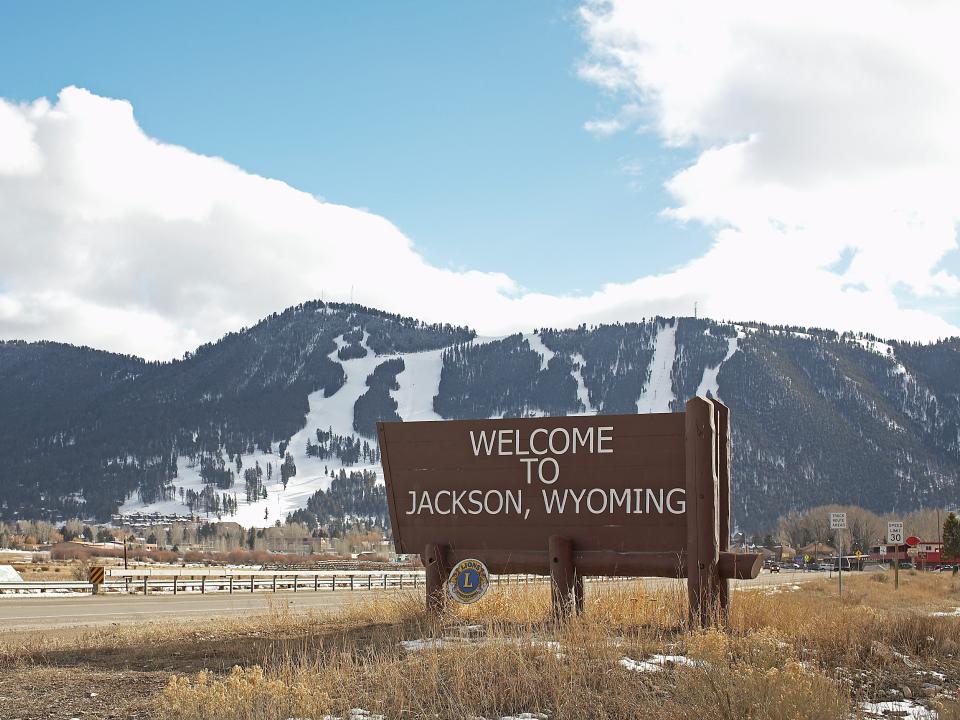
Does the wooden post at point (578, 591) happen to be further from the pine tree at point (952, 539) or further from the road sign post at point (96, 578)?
the pine tree at point (952, 539)

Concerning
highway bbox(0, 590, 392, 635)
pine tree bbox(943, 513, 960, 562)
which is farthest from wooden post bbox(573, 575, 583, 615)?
pine tree bbox(943, 513, 960, 562)

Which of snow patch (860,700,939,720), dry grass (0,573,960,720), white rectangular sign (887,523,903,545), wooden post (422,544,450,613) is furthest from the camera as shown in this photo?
white rectangular sign (887,523,903,545)

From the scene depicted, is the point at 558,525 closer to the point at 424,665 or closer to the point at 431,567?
the point at 431,567

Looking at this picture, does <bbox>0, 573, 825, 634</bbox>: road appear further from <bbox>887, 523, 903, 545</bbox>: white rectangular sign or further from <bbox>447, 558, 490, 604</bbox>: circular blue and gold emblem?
<bbox>887, 523, 903, 545</bbox>: white rectangular sign

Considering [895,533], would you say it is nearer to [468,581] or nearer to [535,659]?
[468,581]

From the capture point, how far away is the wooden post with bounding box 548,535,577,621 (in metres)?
11.1

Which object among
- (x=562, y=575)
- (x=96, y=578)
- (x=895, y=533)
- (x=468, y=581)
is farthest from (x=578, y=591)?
(x=895, y=533)

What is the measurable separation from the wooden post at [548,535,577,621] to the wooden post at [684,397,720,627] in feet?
4.37

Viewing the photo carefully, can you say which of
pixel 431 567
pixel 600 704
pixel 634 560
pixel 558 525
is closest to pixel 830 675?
pixel 600 704

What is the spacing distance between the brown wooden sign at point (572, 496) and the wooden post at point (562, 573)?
0.5 inches

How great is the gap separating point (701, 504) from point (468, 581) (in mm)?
2855

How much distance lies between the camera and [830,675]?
27.3 feet

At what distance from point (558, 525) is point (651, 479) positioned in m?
1.22

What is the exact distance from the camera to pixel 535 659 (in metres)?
8.29
